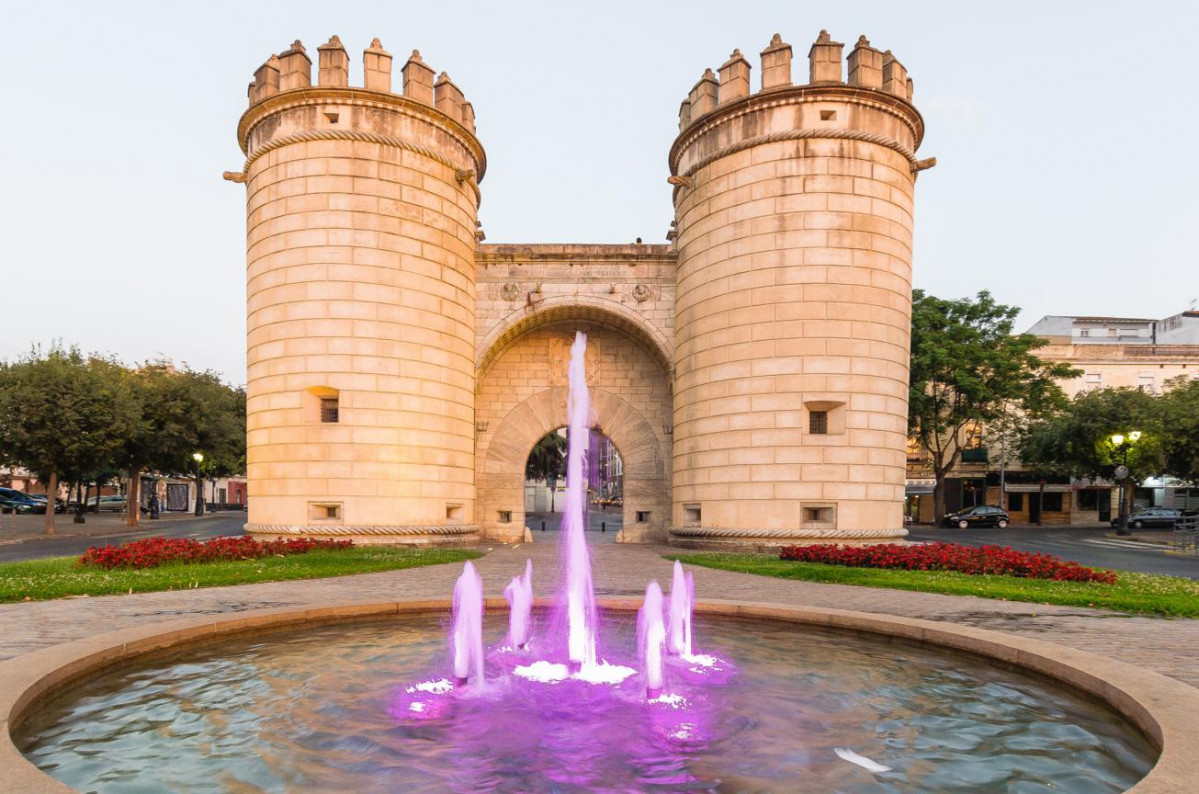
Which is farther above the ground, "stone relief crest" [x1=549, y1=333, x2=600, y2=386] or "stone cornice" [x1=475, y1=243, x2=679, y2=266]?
"stone cornice" [x1=475, y1=243, x2=679, y2=266]

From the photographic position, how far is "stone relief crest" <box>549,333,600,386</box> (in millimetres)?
21844

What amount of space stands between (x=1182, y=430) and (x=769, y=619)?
30.0m

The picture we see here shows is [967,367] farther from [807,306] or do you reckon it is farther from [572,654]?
[572,654]

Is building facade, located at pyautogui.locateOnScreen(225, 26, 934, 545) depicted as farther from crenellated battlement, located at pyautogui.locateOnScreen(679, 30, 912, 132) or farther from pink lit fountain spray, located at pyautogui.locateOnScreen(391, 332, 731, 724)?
pink lit fountain spray, located at pyautogui.locateOnScreen(391, 332, 731, 724)

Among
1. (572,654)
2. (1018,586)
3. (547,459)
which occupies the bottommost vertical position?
(1018,586)

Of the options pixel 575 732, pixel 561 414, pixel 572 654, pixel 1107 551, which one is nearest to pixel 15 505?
pixel 561 414

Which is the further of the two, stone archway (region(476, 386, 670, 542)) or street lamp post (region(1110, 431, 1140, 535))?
street lamp post (region(1110, 431, 1140, 535))

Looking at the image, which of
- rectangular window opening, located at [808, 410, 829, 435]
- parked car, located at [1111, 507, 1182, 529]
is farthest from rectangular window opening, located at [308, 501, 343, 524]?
parked car, located at [1111, 507, 1182, 529]

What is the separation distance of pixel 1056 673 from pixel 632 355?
54.5ft

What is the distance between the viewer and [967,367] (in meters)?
33.1

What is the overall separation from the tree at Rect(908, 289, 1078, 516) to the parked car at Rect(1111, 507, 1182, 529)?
26.4 ft

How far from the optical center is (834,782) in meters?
4.16

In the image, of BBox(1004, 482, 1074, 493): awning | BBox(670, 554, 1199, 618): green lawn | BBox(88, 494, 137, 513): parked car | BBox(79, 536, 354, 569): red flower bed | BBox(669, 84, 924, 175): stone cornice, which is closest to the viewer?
BBox(670, 554, 1199, 618): green lawn

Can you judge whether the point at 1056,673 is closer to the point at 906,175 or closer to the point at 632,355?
the point at 906,175
